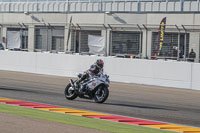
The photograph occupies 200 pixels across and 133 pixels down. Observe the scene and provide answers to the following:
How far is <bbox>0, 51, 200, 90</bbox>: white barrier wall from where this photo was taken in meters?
22.0

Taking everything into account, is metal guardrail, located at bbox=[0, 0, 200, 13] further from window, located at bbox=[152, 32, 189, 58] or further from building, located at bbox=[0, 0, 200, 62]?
window, located at bbox=[152, 32, 189, 58]

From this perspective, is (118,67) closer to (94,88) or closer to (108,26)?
(108,26)

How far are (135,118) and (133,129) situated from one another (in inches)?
74.1

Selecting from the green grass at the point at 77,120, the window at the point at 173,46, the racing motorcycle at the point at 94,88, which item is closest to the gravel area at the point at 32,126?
the green grass at the point at 77,120

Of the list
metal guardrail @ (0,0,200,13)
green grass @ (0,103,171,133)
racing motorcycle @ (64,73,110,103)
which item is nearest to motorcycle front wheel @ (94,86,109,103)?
racing motorcycle @ (64,73,110,103)

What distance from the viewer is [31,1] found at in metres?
41.5

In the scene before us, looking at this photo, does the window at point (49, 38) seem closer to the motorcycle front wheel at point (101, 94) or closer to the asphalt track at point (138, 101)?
the asphalt track at point (138, 101)

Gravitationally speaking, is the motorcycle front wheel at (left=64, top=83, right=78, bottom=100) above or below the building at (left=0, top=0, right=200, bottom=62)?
below

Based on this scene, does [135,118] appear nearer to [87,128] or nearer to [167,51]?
[87,128]

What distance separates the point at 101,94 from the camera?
1487cm

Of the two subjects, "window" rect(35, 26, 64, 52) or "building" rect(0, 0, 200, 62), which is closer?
"building" rect(0, 0, 200, 62)

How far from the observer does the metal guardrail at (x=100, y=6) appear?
35.1 m

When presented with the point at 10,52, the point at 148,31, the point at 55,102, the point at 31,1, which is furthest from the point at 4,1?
the point at 55,102

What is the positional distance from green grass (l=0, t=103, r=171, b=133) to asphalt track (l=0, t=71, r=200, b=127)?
1664mm
